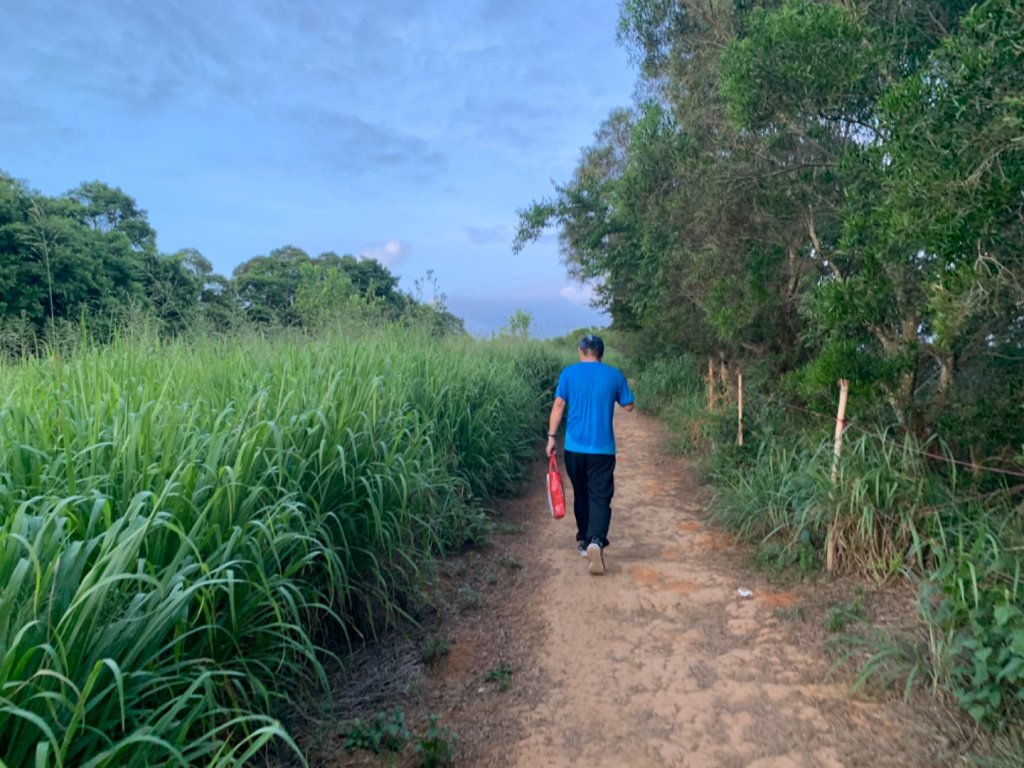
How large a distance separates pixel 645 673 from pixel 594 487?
185 cm

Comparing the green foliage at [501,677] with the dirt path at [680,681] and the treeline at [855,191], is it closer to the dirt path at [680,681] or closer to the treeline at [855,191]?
the dirt path at [680,681]

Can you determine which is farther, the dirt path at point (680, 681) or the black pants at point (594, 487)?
the black pants at point (594, 487)

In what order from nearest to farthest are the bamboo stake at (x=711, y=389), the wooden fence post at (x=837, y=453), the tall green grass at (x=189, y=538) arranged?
the tall green grass at (x=189, y=538)
the wooden fence post at (x=837, y=453)
the bamboo stake at (x=711, y=389)

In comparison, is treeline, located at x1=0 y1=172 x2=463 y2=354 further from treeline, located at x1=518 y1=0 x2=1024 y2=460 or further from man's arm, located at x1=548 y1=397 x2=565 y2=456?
treeline, located at x1=518 y1=0 x2=1024 y2=460

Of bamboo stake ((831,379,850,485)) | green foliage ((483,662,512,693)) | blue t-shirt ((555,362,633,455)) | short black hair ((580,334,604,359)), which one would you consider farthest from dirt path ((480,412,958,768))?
short black hair ((580,334,604,359))

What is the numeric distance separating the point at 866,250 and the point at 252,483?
13.6 feet

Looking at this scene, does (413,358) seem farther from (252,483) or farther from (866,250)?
(866,250)

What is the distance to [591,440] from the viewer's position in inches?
203

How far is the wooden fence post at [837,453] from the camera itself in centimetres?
453

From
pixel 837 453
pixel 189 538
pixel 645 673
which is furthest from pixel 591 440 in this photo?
pixel 189 538

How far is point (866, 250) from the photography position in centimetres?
435

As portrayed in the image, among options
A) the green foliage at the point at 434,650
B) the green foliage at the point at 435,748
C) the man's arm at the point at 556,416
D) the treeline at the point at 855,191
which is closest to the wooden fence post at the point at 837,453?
the treeline at the point at 855,191

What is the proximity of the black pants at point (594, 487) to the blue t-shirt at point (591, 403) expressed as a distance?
0.25 feet

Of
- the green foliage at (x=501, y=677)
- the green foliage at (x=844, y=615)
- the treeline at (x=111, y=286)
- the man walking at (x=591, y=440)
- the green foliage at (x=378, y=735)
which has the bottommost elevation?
the green foliage at (x=501, y=677)
